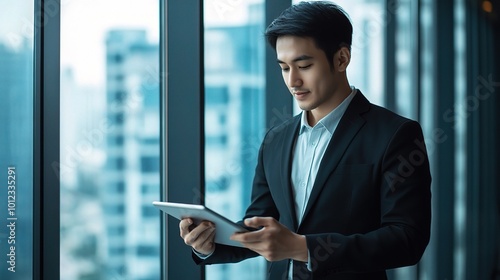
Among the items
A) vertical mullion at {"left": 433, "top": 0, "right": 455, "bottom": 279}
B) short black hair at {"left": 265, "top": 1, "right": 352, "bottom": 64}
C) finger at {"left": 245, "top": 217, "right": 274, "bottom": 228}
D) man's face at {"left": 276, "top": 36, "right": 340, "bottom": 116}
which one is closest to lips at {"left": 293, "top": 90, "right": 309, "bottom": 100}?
man's face at {"left": 276, "top": 36, "right": 340, "bottom": 116}

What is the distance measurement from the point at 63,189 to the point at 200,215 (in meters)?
1.38

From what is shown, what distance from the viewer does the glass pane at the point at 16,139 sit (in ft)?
8.15

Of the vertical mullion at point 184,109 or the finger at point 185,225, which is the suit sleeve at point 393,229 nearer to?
the finger at point 185,225

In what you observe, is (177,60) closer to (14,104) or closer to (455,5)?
(14,104)

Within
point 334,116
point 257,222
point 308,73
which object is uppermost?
point 308,73

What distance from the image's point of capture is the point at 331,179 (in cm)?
147

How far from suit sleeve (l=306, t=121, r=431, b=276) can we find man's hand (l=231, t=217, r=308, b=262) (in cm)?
3

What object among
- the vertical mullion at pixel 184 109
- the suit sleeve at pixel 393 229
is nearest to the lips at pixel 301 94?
the suit sleeve at pixel 393 229

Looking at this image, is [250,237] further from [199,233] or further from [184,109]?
[184,109]

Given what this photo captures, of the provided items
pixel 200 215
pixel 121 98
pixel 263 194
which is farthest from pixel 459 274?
pixel 200 215

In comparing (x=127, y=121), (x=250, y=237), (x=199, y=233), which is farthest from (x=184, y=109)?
(x=250, y=237)

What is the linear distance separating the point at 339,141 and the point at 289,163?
15cm

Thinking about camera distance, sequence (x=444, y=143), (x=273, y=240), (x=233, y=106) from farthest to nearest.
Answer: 1. (x=444, y=143)
2. (x=233, y=106)
3. (x=273, y=240)

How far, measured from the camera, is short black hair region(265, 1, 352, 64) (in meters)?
1.52
